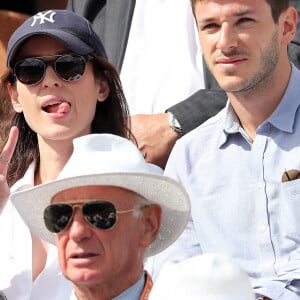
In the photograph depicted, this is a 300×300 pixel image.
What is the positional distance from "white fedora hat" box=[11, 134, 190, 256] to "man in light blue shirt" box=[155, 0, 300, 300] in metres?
0.49

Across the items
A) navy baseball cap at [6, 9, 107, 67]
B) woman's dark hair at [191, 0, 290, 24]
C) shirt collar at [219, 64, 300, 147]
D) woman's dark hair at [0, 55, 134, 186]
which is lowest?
shirt collar at [219, 64, 300, 147]

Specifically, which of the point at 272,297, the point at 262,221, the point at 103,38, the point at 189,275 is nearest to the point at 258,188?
the point at 262,221

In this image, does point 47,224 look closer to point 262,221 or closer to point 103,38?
point 262,221

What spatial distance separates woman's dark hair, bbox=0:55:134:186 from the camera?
14.2 ft

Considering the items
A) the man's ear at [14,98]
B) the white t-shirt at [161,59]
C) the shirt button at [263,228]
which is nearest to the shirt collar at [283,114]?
the shirt button at [263,228]

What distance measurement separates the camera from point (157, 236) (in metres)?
3.50

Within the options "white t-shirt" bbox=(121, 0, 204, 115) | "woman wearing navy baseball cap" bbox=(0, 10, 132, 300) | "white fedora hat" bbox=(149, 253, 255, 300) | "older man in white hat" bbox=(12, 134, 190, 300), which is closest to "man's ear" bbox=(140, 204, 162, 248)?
A: "older man in white hat" bbox=(12, 134, 190, 300)

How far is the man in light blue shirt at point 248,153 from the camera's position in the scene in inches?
155

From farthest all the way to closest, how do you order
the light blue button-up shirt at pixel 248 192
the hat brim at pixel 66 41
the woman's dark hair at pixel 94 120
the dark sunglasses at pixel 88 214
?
1. the woman's dark hair at pixel 94 120
2. the hat brim at pixel 66 41
3. the light blue button-up shirt at pixel 248 192
4. the dark sunglasses at pixel 88 214

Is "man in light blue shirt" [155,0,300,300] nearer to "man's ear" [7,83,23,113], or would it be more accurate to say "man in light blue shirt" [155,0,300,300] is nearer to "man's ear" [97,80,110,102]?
"man's ear" [97,80,110,102]

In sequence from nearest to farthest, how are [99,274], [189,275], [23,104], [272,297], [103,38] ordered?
[189,275] < [99,274] < [272,297] < [23,104] < [103,38]

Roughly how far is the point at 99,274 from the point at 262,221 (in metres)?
0.82

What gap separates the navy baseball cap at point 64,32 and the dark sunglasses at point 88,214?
3.21 feet

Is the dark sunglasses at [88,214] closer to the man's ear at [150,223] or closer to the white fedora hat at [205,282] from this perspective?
the man's ear at [150,223]
